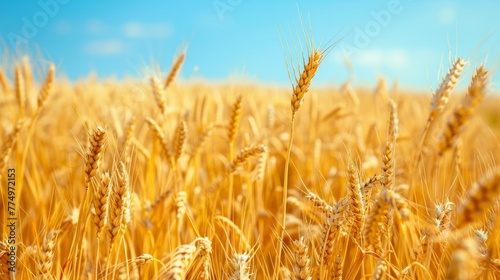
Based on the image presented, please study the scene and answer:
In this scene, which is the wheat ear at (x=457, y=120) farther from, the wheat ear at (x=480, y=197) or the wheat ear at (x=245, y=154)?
the wheat ear at (x=245, y=154)

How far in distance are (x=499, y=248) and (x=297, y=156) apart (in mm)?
2229

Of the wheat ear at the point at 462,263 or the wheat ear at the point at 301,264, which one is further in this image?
the wheat ear at the point at 301,264

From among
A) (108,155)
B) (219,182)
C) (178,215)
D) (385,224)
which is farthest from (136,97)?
(385,224)

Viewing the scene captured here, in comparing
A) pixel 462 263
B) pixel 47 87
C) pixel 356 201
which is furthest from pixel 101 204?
pixel 47 87

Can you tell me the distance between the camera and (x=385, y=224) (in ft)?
4.21

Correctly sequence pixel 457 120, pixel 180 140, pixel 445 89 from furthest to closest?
pixel 180 140
pixel 445 89
pixel 457 120

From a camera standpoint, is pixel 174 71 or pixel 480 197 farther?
pixel 174 71

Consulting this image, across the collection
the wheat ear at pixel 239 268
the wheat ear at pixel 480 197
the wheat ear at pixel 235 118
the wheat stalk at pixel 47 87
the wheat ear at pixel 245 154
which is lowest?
the wheat ear at pixel 239 268

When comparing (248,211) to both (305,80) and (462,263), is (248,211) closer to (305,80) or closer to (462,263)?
A: (305,80)

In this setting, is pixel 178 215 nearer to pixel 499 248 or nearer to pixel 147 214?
pixel 147 214

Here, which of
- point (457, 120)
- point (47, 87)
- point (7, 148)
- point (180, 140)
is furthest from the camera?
point (47, 87)

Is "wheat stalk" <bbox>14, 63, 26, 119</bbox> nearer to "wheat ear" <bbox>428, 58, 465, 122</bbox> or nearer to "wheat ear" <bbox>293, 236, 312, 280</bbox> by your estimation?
"wheat ear" <bbox>293, 236, 312, 280</bbox>

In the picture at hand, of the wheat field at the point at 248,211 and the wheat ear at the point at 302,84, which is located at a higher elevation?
the wheat ear at the point at 302,84

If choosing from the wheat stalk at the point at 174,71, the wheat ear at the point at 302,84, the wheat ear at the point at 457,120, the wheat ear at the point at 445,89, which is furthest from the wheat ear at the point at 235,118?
the wheat ear at the point at 457,120
